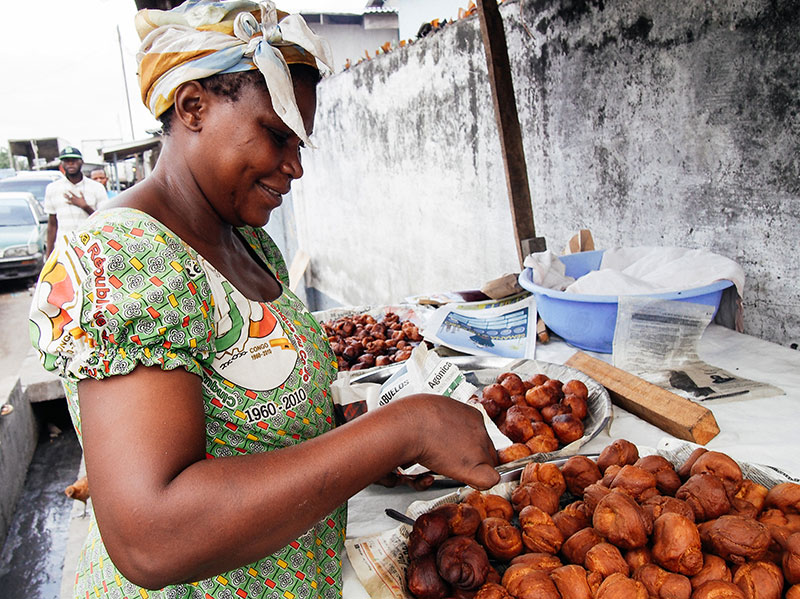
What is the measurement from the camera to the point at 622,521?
1.09m

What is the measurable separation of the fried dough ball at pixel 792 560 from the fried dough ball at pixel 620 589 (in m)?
0.26

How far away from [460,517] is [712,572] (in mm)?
463

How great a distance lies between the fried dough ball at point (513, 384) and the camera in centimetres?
191

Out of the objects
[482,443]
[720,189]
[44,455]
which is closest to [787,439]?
[482,443]

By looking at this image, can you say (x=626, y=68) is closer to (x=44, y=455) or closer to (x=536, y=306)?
(x=536, y=306)

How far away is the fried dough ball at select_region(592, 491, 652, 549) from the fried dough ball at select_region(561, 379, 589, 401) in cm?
72

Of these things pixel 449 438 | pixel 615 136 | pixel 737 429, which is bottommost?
pixel 737 429

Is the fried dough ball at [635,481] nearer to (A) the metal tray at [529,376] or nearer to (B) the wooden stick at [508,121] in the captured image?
(A) the metal tray at [529,376]

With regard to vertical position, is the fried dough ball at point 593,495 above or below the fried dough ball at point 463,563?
above

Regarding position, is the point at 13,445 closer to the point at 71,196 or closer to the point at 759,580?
the point at 71,196

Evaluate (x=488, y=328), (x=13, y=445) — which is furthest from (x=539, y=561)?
(x=13, y=445)

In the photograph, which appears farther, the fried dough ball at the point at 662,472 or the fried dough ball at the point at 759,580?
the fried dough ball at the point at 662,472

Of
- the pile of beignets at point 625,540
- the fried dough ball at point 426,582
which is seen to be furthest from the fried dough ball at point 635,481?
the fried dough ball at point 426,582

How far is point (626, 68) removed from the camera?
3.08 meters
